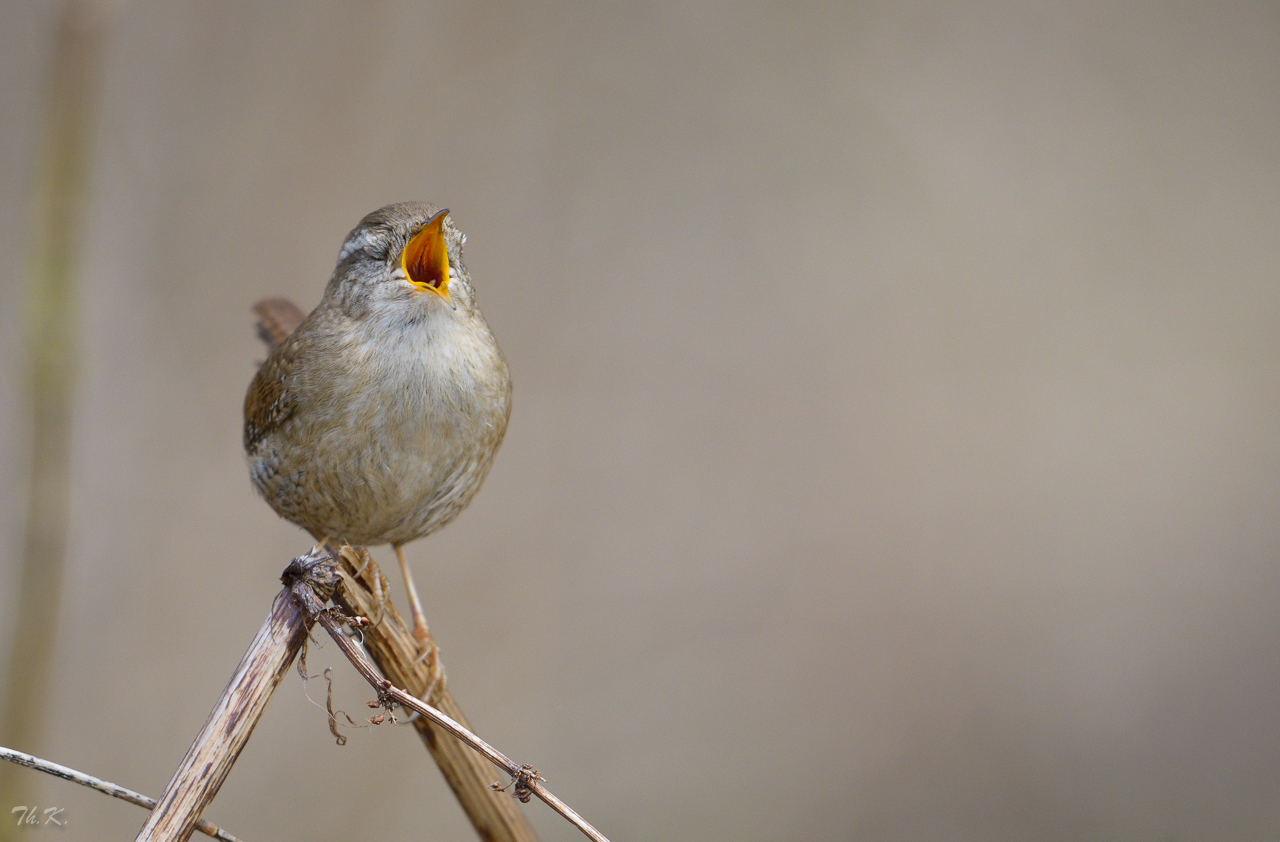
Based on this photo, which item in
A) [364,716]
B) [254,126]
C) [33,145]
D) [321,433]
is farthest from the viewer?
[364,716]

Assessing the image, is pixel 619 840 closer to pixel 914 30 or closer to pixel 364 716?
pixel 364 716

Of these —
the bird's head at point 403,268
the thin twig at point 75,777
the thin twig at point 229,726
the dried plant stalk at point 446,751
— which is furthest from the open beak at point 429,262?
the thin twig at point 75,777

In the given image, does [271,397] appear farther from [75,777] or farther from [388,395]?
[75,777]

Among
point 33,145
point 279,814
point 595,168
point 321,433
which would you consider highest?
point 595,168

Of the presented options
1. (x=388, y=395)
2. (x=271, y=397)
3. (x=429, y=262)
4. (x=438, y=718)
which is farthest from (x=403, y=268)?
(x=438, y=718)

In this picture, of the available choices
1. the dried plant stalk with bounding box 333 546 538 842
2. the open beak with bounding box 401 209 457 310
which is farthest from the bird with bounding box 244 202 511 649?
the dried plant stalk with bounding box 333 546 538 842

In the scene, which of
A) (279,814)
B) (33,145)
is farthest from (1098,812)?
(33,145)
